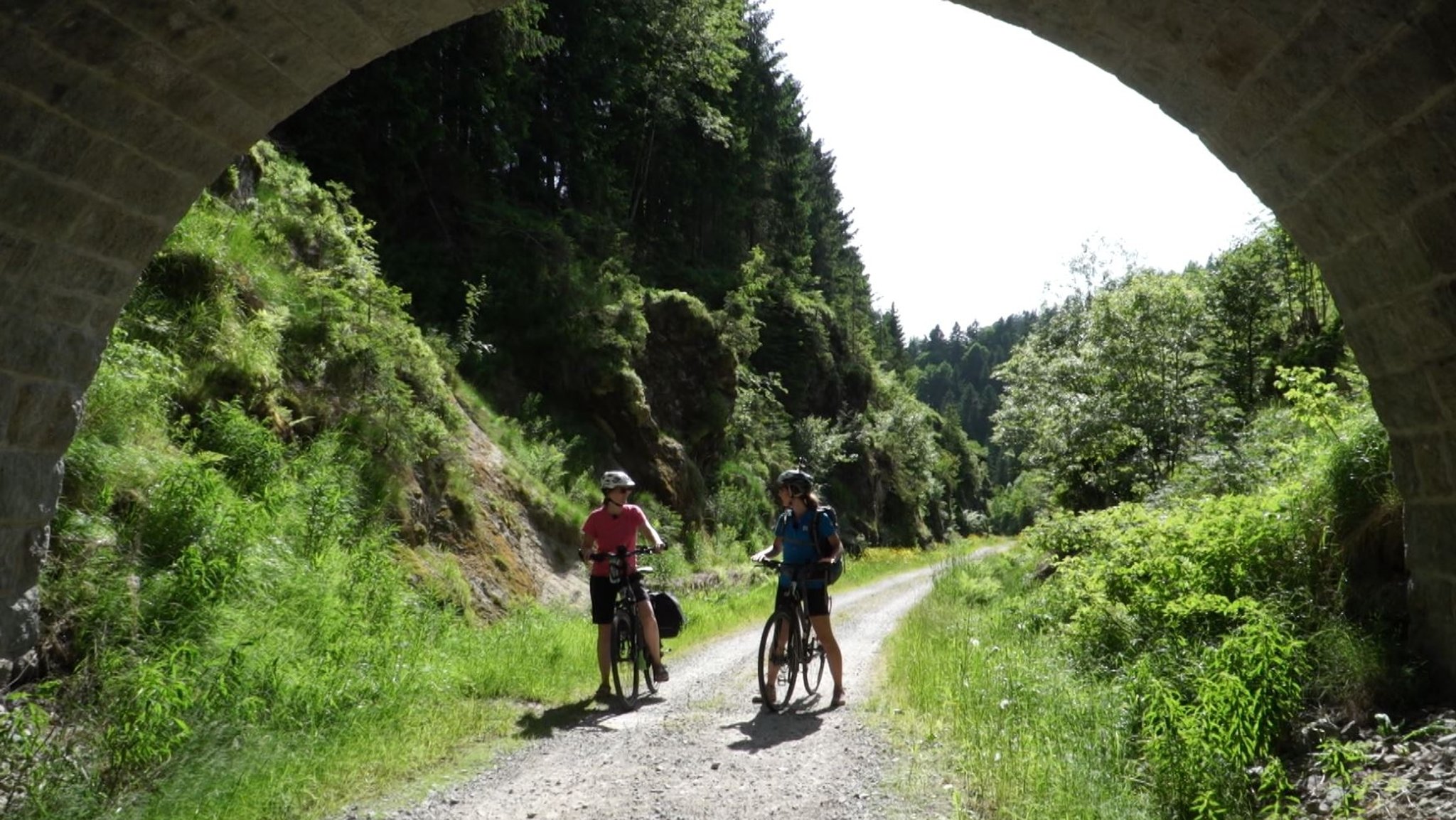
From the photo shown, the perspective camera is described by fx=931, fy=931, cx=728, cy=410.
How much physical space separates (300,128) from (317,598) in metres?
→ 14.7

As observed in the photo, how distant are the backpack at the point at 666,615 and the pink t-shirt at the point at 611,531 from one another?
0.43 meters

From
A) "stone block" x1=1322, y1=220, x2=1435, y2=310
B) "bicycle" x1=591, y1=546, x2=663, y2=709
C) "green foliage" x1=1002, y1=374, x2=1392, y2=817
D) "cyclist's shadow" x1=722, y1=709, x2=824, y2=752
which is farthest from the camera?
"bicycle" x1=591, y1=546, x2=663, y2=709

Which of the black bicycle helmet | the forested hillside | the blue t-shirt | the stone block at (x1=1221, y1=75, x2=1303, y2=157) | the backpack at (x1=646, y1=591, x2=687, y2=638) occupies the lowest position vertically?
the backpack at (x1=646, y1=591, x2=687, y2=638)

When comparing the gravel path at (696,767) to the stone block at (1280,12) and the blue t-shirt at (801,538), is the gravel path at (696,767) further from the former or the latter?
the stone block at (1280,12)

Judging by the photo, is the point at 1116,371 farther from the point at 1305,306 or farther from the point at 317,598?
the point at 317,598

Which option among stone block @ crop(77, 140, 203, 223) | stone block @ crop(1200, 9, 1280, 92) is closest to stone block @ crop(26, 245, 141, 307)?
stone block @ crop(77, 140, 203, 223)

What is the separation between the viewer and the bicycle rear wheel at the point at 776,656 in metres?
7.13

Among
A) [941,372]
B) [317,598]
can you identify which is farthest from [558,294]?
[941,372]

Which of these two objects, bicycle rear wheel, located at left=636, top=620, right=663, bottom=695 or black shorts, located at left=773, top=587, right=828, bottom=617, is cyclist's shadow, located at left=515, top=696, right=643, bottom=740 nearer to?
bicycle rear wheel, located at left=636, top=620, right=663, bottom=695

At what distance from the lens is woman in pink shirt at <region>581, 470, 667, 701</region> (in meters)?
7.62

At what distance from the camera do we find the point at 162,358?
7461mm

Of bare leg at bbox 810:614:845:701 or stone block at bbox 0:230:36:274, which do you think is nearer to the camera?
stone block at bbox 0:230:36:274

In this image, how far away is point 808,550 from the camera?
7.55 metres

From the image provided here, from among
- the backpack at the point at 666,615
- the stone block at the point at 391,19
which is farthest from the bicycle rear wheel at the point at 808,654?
the stone block at the point at 391,19
